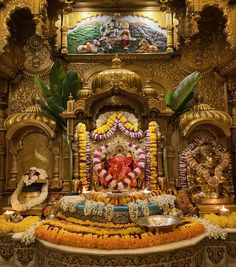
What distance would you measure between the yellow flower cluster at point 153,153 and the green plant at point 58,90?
1.65 meters

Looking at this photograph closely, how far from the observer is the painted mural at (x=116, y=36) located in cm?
734

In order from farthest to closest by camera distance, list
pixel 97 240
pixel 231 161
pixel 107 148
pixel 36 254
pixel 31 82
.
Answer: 1. pixel 31 82
2. pixel 231 161
3. pixel 107 148
4. pixel 36 254
5. pixel 97 240

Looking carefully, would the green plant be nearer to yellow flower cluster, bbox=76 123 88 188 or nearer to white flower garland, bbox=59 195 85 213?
yellow flower cluster, bbox=76 123 88 188

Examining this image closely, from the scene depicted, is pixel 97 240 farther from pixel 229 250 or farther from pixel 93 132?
pixel 93 132

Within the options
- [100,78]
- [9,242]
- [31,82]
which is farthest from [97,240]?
[31,82]

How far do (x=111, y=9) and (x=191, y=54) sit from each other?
2.15 meters

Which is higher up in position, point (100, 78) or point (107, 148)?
point (100, 78)

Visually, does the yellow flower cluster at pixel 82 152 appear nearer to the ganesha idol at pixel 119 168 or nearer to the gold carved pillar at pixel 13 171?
the ganesha idol at pixel 119 168

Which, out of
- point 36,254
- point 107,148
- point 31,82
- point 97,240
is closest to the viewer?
point 97,240

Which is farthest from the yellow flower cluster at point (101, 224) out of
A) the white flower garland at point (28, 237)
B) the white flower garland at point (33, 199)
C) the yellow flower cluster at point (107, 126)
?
the yellow flower cluster at point (107, 126)

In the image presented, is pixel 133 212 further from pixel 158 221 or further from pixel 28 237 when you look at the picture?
pixel 28 237

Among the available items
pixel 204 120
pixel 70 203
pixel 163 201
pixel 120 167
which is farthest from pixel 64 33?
pixel 163 201

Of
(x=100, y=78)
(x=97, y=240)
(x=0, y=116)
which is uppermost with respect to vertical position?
(x=100, y=78)

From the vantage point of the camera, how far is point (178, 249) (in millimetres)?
4016
